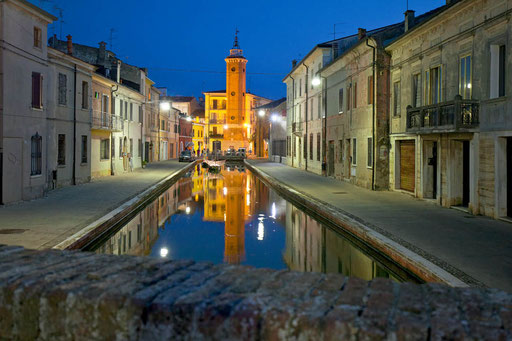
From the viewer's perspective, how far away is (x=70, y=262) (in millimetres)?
3307

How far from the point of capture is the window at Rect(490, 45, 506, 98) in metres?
12.9

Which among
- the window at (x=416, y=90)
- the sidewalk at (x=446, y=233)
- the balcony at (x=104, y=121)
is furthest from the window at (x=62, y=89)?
the window at (x=416, y=90)

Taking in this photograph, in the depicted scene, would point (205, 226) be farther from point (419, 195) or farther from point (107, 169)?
point (107, 169)

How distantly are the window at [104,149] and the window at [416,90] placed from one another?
18696 mm

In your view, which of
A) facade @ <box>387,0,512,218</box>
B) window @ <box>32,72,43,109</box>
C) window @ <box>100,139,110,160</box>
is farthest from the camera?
window @ <box>100,139,110,160</box>

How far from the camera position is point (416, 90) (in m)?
18.7

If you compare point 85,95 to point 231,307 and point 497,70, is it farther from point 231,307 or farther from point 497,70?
point 231,307

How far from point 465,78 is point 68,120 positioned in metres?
17.6

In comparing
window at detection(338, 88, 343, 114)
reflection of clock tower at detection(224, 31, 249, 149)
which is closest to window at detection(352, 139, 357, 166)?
window at detection(338, 88, 343, 114)

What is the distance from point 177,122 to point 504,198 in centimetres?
5996

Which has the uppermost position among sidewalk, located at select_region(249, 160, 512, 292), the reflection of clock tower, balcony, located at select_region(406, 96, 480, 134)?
the reflection of clock tower

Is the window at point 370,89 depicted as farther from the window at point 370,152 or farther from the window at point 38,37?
the window at point 38,37

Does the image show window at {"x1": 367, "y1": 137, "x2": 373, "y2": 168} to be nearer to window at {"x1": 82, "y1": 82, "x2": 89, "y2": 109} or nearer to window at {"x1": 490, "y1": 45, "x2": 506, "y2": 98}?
window at {"x1": 490, "y1": 45, "x2": 506, "y2": 98}

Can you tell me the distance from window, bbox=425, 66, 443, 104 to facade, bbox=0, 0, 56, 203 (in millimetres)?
14320
